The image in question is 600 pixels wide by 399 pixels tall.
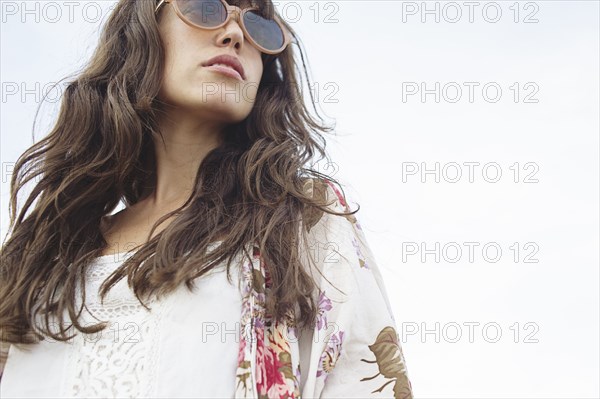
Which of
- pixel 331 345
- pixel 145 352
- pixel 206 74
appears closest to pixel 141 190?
pixel 206 74

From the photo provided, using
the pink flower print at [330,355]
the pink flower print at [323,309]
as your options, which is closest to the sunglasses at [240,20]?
the pink flower print at [323,309]

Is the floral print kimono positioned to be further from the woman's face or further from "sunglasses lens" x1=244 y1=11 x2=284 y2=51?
"sunglasses lens" x1=244 y1=11 x2=284 y2=51

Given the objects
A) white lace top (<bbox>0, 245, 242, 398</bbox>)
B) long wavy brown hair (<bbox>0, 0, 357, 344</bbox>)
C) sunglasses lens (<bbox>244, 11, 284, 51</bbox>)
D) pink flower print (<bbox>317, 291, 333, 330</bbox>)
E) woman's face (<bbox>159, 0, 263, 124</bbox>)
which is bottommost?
white lace top (<bbox>0, 245, 242, 398</bbox>)

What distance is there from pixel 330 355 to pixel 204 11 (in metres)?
1.04

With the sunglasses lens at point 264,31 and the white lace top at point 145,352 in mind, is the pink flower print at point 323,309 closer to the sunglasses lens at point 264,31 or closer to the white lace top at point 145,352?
the white lace top at point 145,352

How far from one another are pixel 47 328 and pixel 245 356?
1.59ft

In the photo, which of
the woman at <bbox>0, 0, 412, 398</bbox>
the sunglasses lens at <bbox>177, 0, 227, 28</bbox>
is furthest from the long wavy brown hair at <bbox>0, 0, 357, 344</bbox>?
the sunglasses lens at <bbox>177, 0, 227, 28</bbox>

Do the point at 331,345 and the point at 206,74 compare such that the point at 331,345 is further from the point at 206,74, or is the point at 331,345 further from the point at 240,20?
the point at 240,20

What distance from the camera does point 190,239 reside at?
1.76m

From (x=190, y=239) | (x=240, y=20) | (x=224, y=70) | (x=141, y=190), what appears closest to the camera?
(x=190, y=239)

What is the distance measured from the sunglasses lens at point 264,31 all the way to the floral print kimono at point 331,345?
759 millimetres

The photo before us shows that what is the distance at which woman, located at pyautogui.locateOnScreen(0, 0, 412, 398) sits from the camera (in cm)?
155

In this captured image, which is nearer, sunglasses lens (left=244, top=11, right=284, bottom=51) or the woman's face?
the woman's face

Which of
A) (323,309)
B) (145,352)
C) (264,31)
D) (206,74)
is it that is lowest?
(145,352)
